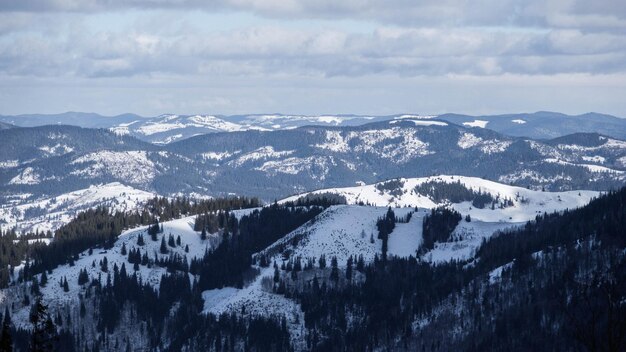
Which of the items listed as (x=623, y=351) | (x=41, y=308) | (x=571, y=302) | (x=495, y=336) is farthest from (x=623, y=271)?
(x=41, y=308)

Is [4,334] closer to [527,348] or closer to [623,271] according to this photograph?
[527,348]

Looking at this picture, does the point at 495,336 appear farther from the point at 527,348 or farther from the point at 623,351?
the point at 623,351

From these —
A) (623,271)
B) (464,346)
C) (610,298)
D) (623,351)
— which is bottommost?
(464,346)

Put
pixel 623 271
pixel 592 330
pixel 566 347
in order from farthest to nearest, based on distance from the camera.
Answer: pixel 623 271 < pixel 566 347 < pixel 592 330

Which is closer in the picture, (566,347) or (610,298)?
(610,298)

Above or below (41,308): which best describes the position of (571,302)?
below

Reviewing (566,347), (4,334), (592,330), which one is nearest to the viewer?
(592,330)

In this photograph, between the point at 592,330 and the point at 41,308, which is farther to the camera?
the point at 41,308

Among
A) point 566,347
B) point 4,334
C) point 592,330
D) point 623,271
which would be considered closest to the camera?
point 592,330

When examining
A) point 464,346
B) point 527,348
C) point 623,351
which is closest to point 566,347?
point 527,348
